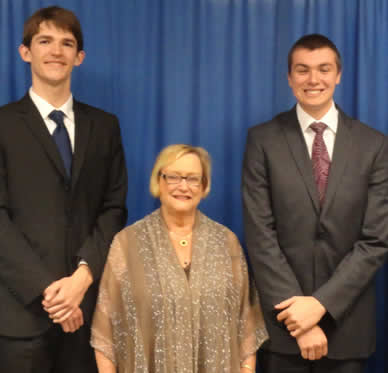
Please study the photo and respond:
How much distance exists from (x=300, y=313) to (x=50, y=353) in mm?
961

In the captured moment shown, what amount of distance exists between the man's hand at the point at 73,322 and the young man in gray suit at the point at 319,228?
0.69 m

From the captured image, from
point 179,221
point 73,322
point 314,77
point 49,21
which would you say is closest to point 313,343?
point 179,221

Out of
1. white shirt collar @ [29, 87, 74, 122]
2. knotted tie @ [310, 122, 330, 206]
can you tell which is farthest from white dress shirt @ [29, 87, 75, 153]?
knotted tie @ [310, 122, 330, 206]

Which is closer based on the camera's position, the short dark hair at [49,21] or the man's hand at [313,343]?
the man's hand at [313,343]

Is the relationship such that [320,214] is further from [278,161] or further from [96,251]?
[96,251]

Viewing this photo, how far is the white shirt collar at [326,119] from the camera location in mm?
2242

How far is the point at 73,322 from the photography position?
2.13 meters

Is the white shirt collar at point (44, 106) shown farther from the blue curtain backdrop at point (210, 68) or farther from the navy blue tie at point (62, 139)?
the blue curtain backdrop at point (210, 68)

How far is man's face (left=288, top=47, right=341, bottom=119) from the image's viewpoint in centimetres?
221

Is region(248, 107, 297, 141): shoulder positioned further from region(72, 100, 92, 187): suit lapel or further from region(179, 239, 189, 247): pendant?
region(72, 100, 92, 187): suit lapel

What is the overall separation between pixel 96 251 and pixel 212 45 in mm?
1185

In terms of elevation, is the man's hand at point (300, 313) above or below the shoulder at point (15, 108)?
below

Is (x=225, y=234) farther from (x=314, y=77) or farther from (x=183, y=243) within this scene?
(x=314, y=77)

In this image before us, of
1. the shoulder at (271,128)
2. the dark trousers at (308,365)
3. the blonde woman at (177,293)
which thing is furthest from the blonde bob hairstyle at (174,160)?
the dark trousers at (308,365)
